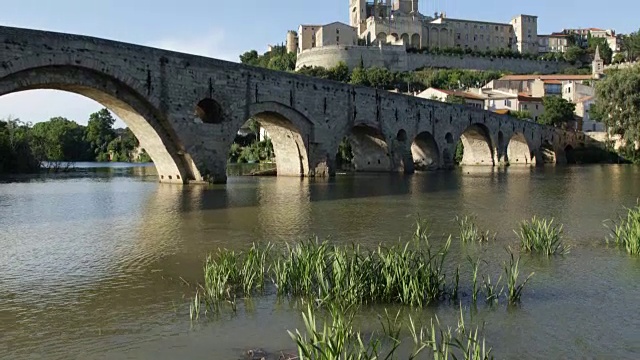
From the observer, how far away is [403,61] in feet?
363

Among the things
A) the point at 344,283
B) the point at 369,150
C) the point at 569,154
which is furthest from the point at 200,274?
the point at 569,154

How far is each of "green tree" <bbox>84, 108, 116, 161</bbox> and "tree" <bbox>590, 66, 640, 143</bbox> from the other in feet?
261

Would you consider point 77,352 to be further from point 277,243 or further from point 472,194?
point 472,194

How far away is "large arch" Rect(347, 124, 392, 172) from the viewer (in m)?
42.2

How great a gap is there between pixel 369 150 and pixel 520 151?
2977cm

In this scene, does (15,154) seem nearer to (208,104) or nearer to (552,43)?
(208,104)

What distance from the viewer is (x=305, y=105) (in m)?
33.5

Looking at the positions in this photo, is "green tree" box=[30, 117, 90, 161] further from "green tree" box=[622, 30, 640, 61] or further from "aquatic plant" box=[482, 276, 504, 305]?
"green tree" box=[622, 30, 640, 61]

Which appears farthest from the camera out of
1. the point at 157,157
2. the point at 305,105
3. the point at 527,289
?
the point at 305,105

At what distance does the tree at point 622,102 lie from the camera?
165ft

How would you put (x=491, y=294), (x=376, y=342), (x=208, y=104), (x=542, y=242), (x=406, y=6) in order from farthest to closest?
1. (x=406, y=6)
2. (x=208, y=104)
3. (x=542, y=242)
4. (x=491, y=294)
5. (x=376, y=342)

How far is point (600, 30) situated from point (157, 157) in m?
154

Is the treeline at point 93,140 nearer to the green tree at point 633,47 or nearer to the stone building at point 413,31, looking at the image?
the stone building at point 413,31

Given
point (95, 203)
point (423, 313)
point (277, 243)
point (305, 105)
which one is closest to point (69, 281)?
point (277, 243)
